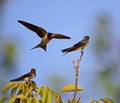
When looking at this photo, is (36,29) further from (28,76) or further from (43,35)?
(28,76)

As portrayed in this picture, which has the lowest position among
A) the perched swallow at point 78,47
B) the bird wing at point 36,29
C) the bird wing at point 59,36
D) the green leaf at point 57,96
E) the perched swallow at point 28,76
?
the green leaf at point 57,96

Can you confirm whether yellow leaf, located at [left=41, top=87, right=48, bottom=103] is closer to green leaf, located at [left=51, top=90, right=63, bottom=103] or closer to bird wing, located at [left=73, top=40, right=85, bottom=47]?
green leaf, located at [left=51, top=90, right=63, bottom=103]

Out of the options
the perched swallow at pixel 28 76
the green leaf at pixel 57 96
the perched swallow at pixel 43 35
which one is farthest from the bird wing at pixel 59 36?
the green leaf at pixel 57 96

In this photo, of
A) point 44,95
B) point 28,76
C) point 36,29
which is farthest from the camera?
point 36,29

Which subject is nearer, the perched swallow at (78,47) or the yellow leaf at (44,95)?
the yellow leaf at (44,95)

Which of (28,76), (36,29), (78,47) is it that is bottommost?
(28,76)

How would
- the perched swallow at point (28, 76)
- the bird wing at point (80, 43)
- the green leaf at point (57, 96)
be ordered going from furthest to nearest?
the bird wing at point (80, 43) < the perched swallow at point (28, 76) < the green leaf at point (57, 96)

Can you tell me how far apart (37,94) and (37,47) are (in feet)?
1.13

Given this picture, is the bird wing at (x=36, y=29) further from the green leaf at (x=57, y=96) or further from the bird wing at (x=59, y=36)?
the green leaf at (x=57, y=96)

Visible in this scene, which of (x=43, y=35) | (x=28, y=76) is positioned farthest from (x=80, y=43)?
(x=28, y=76)

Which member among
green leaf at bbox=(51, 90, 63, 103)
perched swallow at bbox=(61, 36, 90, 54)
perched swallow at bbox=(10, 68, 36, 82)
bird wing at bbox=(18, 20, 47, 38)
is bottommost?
green leaf at bbox=(51, 90, 63, 103)

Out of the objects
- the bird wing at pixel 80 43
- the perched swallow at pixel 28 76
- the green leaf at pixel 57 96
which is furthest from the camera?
the bird wing at pixel 80 43

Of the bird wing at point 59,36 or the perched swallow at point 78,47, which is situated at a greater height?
the bird wing at point 59,36

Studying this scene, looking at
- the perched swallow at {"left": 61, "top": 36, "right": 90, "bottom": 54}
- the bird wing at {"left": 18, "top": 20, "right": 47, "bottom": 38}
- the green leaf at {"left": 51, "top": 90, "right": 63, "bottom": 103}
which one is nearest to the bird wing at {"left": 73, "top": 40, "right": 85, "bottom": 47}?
the perched swallow at {"left": 61, "top": 36, "right": 90, "bottom": 54}
